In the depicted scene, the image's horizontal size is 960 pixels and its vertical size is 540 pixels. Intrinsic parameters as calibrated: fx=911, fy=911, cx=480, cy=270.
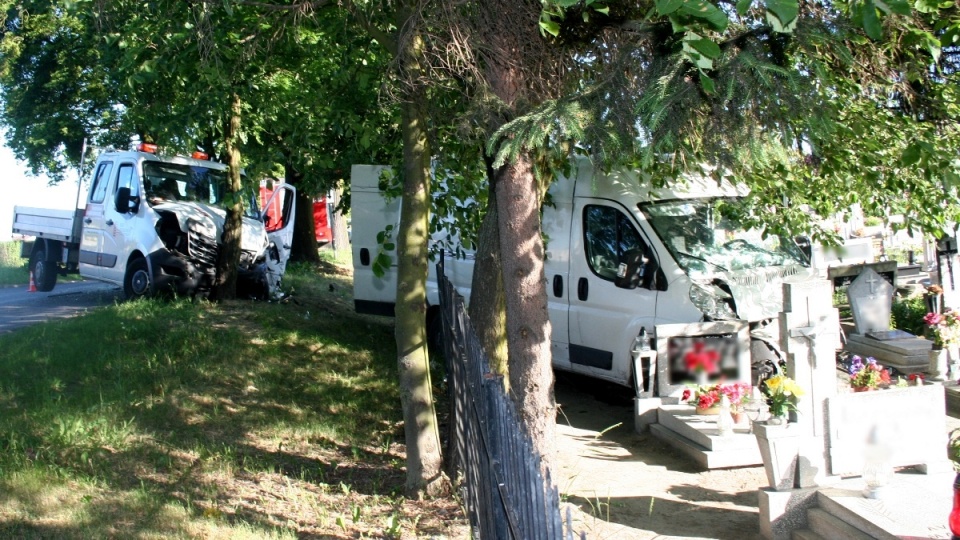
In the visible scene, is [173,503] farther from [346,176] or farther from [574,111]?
[346,176]

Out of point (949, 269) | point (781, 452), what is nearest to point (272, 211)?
point (949, 269)

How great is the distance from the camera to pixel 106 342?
10750mm

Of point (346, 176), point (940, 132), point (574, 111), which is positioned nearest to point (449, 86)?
point (574, 111)

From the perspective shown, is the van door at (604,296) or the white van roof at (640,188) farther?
the white van roof at (640,188)

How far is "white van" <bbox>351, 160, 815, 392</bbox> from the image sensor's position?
29.8 ft

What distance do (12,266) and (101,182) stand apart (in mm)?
15540

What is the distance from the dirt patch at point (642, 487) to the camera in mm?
6410

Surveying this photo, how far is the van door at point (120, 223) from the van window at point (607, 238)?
7.49 m

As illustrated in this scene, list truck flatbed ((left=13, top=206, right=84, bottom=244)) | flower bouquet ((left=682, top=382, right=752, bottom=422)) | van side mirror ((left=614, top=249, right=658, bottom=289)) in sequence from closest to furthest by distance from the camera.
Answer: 1. flower bouquet ((left=682, top=382, right=752, bottom=422))
2. van side mirror ((left=614, top=249, right=658, bottom=289))
3. truck flatbed ((left=13, top=206, right=84, bottom=244))

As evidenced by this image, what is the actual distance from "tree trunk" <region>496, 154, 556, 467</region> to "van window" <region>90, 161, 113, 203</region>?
34.5ft

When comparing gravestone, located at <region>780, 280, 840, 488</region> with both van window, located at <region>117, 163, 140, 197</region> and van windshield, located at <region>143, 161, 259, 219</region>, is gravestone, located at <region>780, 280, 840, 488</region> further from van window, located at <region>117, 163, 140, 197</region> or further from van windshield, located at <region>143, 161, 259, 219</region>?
van window, located at <region>117, 163, 140, 197</region>

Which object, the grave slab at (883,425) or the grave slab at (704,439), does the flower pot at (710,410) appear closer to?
the grave slab at (704,439)

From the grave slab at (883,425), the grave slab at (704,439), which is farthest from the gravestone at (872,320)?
the grave slab at (883,425)

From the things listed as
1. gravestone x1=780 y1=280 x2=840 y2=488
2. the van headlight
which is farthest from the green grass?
gravestone x1=780 y1=280 x2=840 y2=488
